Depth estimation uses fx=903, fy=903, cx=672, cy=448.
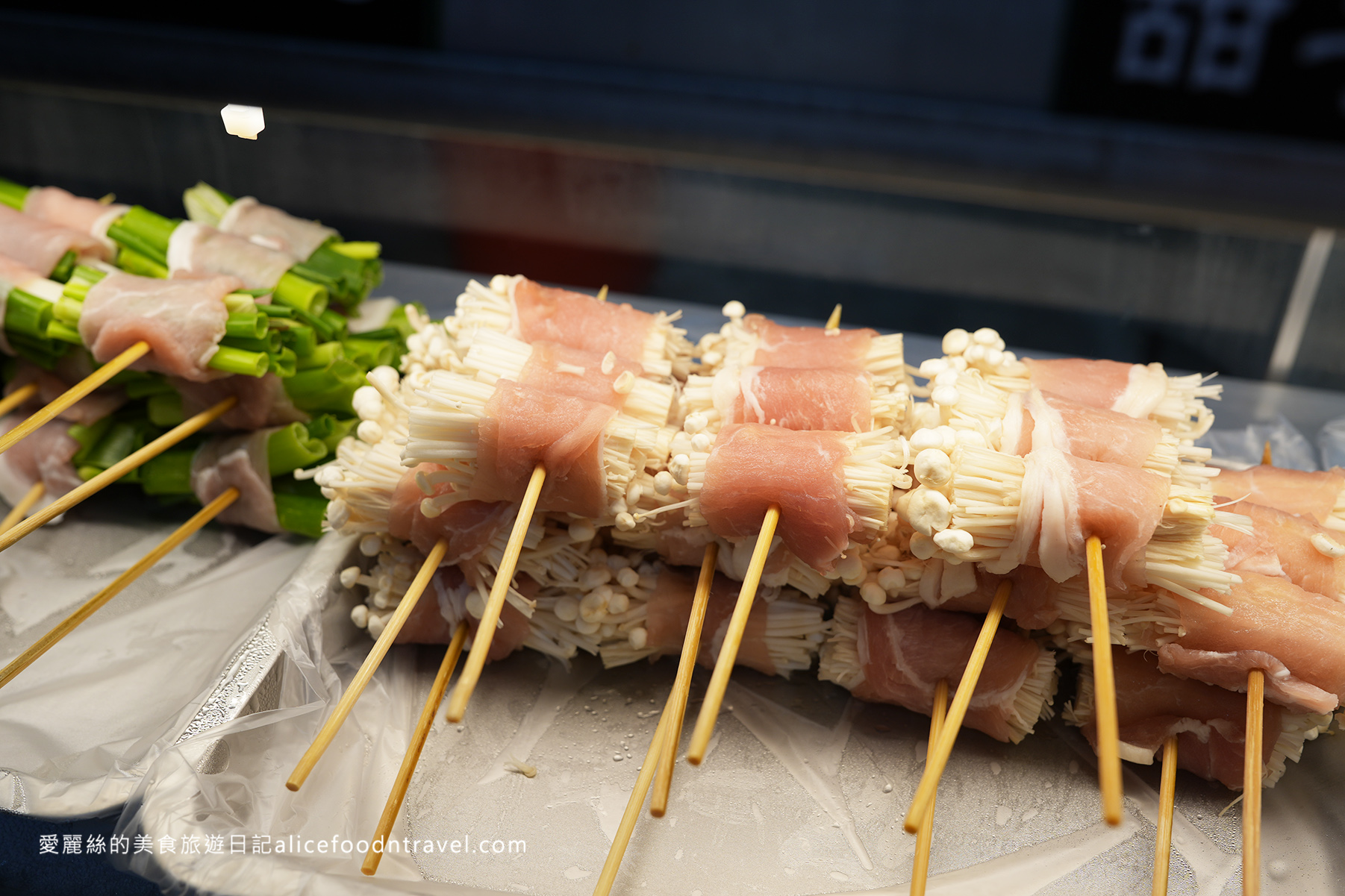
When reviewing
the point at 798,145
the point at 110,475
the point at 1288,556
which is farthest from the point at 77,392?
the point at 798,145

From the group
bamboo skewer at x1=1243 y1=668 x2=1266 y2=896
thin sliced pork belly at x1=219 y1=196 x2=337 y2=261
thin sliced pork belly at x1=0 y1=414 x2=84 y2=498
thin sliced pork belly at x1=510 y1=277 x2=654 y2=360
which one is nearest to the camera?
bamboo skewer at x1=1243 y1=668 x2=1266 y2=896

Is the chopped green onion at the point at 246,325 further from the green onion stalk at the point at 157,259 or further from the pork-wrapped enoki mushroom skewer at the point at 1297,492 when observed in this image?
the pork-wrapped enoki mushroom skewer at the point at 1297,492

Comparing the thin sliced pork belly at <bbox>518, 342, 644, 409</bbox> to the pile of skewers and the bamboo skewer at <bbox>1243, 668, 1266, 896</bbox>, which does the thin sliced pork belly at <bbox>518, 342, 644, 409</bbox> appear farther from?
the bamboo skewer at <bbox>1243, 668, 1266, 896</bbox>

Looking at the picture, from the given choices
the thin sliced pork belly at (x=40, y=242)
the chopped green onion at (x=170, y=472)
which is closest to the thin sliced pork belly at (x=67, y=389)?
the chopped green onion at (x=170, y=472)

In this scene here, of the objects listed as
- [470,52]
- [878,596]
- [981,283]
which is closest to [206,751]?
[878,596]

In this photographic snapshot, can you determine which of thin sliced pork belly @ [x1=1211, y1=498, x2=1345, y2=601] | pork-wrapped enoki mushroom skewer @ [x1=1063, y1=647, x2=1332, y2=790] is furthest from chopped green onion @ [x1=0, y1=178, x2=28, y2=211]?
thin sliced pork belly @ [x1=1211, y1=498, x2=1345, y2=601]

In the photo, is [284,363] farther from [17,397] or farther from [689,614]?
[689,614]
